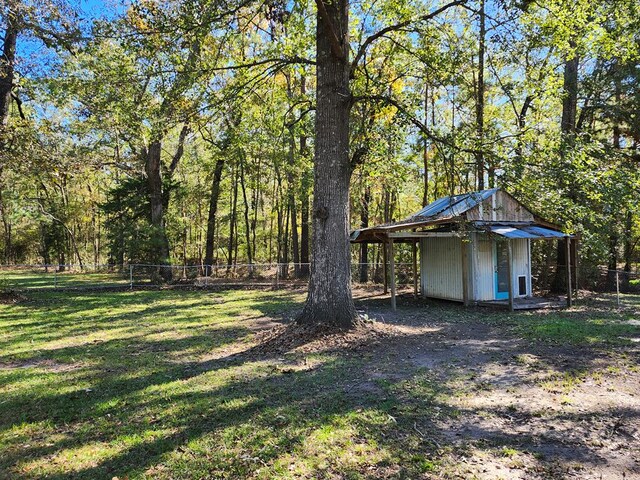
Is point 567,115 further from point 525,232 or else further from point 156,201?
point 156,201

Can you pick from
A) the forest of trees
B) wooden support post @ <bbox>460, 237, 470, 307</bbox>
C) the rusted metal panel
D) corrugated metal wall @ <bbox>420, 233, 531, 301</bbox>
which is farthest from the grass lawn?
the rusted metal panel

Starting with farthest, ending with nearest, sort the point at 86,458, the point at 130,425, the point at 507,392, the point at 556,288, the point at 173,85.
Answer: the point at 556,288, the point at 173,85, the point at 507,392, the point at 130,425, the point at 86,458

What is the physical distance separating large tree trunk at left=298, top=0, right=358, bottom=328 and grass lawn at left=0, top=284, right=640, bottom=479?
3.11ft

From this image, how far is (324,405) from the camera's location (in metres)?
4.47

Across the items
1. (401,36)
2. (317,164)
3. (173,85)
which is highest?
(401,36)

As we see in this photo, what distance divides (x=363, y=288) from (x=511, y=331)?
9.75 m

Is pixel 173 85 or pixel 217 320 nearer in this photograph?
pixel 173 85

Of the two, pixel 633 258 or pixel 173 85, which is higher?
pixel 173 85

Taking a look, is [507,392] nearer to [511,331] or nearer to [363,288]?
[511,331]

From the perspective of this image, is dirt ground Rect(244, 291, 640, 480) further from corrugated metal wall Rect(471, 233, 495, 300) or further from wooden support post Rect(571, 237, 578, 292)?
wooden support post Rect(571, 237, 578, 292)

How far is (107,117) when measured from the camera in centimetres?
1047

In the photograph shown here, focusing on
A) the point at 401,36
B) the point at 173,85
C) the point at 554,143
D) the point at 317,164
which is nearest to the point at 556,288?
the point at 554,143

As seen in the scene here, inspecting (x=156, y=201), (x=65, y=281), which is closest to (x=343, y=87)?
(x=156, y=201)

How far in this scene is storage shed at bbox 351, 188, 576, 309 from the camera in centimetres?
1256
